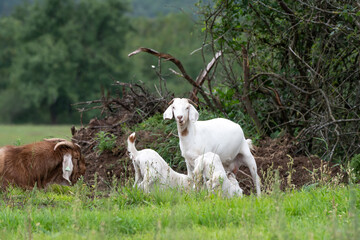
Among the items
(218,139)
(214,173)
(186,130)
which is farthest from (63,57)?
(214,173)

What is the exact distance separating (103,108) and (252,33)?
391 centimetres

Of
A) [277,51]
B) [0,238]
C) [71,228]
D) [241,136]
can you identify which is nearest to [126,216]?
[71,228]

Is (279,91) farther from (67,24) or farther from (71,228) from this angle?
(67,24)

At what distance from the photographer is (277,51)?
11.2 metres

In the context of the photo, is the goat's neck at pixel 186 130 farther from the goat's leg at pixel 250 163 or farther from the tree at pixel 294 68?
the tree at pixel 294 68

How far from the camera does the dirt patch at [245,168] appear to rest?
30.3ft

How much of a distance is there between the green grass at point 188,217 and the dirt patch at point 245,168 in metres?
2.56

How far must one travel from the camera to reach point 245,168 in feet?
32.1

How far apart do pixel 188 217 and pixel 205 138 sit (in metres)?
2.58

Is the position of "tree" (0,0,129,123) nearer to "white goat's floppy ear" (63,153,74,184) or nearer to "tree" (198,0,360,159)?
"tree" (198,0,360,159)

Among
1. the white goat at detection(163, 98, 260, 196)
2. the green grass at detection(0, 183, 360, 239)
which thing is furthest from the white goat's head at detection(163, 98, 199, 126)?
the green grass at detection(0, 183, 360, 239)

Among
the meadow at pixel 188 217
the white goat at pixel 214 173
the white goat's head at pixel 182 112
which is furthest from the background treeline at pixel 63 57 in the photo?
the meadow at pixel 188 217

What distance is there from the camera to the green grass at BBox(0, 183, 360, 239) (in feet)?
15.4

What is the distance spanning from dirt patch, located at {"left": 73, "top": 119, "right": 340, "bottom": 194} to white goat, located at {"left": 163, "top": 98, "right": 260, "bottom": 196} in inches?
22.7
